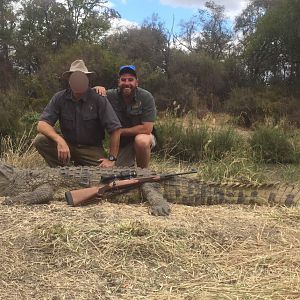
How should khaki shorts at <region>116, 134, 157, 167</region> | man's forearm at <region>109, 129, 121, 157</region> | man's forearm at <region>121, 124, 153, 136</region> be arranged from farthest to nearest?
1. khaki shorts at <region>116, 134, 157, 167</region>
2. man's forearm at <region>121, 124, 153, 136</region>
3. man's forearm at <region>109, 129, 121, 157</region>

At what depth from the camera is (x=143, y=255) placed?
144 inches

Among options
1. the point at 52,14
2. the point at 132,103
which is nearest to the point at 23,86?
the point at 52,14

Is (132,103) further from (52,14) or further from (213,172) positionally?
(52,14)

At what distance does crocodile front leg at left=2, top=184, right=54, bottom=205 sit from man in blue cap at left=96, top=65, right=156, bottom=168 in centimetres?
179

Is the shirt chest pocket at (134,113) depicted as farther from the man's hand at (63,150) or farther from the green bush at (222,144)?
the green bush at (222,144)

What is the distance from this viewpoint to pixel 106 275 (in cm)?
334

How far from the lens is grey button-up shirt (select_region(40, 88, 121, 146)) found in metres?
6.45

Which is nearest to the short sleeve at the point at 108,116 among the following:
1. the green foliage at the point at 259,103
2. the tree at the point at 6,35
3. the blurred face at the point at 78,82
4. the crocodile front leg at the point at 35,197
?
the blurred face at the point at 78,82

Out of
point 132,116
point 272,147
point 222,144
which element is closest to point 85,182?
point 132,116

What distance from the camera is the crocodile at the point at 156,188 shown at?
17.9 feet

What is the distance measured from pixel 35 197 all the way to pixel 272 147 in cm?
572

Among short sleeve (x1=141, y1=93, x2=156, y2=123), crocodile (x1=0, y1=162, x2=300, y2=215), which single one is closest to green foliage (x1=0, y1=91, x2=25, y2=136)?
short sleeve (x1=141, y1=93, x2=156, y2=123)

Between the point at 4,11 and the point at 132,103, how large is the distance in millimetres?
18403

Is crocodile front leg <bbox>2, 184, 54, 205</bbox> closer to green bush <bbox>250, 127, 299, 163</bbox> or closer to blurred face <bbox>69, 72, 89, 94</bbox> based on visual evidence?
blurred face <bbox>69, 72, 89, 94</bbox>
